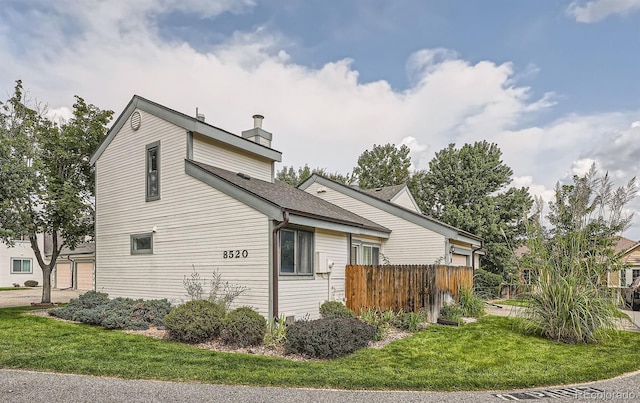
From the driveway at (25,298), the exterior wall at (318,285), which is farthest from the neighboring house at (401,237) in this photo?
the driveway at (25,298)

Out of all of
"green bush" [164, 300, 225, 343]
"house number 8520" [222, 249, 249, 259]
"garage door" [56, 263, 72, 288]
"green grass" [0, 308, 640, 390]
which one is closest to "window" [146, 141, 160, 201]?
"house number 8520" [222, 249, 249, 259]

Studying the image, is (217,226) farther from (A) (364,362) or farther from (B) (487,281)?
(B) (487,281)

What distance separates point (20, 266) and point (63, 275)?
571 cm

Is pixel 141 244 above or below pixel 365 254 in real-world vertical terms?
above

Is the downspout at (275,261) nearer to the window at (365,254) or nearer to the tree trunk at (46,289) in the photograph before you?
the window at (365,254)

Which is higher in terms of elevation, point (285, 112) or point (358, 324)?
point (285, 112)

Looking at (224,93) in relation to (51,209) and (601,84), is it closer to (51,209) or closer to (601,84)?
(51,209)

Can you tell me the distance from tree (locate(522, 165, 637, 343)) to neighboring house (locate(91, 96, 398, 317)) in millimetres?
5581

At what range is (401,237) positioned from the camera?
1650 centimetres

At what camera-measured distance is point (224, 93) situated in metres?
17.0

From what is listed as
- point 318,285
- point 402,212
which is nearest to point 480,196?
point 402,212

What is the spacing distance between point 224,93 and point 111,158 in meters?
5.15

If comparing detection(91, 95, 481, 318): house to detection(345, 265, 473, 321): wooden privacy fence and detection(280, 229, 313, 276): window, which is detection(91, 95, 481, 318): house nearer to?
detection(280, 229, 313, 276): window

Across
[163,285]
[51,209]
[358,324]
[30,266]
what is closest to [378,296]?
[358,324]
